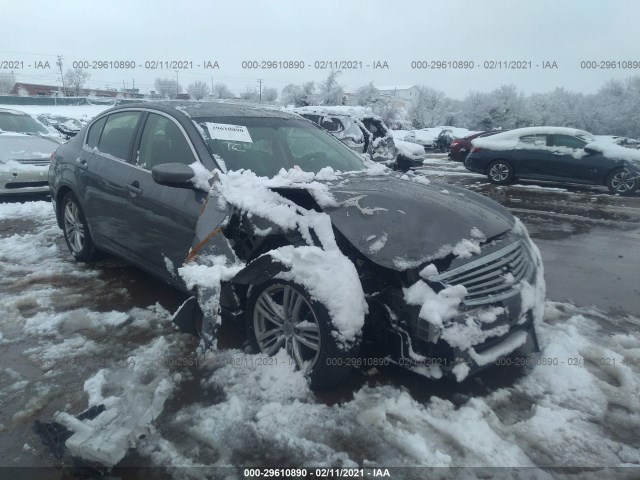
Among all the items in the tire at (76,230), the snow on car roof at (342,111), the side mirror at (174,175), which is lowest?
the tire at (76,230)

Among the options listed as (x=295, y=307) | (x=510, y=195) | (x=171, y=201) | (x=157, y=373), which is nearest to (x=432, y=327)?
(x=295, y=307)

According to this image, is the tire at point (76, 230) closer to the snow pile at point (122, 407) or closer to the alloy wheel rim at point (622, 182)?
the snow pile at point (122, 407)

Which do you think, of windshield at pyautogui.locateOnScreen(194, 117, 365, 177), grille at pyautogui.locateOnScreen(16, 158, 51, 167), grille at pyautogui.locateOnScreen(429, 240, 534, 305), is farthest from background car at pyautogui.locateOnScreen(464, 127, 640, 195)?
grille at pyautogui.locateOnScreen(16, 158, 51, 167)

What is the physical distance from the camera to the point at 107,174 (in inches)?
165

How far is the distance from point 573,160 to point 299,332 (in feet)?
34.8

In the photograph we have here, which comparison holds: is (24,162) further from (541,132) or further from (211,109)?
(541,132)

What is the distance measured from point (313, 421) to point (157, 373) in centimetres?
112

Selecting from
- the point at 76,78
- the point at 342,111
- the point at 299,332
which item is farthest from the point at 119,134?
the point at 76,78

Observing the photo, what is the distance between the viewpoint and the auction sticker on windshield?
354 cm

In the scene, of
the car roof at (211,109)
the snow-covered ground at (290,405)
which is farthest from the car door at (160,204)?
the snow-covered ground at (290,405)

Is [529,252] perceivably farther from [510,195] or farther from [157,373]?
[510,195]

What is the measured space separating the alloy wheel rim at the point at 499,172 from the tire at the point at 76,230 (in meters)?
10.4

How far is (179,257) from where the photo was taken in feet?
11.0

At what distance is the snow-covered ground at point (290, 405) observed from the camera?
7.61 feet
